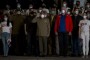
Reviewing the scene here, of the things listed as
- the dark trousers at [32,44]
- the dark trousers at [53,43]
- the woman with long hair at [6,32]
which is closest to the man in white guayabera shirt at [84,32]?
the dark trousers at [53,43]

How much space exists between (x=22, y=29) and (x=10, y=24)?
2.72 ft

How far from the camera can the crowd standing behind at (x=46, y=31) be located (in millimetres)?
22109

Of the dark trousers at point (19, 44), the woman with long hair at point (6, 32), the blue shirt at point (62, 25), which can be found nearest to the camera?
the blue shirt at point (62, 25)

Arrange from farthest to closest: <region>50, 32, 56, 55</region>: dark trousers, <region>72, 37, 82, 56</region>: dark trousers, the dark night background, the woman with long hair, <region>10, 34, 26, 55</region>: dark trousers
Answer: the dark night background < <region>10, 34, 26, 55</region>: dark trousers < <region>50, 32, 56, 55</region>: dark trousers < <region>72, 37, 82, 56</region>: dark trousers < the woman with long hair

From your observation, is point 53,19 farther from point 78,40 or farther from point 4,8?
point 4,8

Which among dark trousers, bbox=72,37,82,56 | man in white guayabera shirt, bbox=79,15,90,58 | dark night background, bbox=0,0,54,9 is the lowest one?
dark trousers, bbox=72,37,82,56

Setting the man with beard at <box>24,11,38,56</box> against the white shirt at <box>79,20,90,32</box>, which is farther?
the man with beard at <box>24,11,38,56</box>

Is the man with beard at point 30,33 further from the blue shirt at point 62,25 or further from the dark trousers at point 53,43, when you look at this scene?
the blue shirt at point 62,25

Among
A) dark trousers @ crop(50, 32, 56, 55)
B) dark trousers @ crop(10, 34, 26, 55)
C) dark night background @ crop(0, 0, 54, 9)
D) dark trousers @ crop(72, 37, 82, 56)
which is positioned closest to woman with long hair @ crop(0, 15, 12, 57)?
dark trousers @ crop(10, 34, 26, 55)

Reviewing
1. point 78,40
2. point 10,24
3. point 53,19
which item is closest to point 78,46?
point 78,40

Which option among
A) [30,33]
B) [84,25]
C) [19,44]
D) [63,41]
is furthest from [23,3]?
[84,25]

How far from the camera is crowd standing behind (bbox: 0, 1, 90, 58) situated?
22.1 m

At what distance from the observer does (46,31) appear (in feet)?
72.5

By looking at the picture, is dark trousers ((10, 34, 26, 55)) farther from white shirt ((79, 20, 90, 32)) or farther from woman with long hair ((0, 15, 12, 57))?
white shirt ((79, 20, 90, 32))
